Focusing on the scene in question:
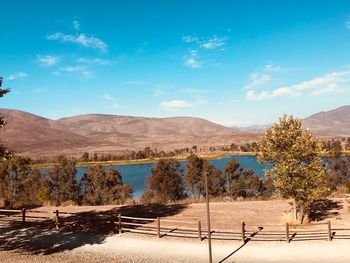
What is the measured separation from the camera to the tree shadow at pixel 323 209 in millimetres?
30925

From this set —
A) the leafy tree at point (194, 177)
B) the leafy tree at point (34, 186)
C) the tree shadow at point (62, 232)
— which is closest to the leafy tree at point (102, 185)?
the leafy tree at point (34, 186)

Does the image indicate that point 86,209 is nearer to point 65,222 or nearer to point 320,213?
point 65,222

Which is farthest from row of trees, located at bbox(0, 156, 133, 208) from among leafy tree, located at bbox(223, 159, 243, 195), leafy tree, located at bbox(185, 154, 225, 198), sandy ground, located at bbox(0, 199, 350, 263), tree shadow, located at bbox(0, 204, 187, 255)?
sandy ground, located at bbox(0, 199, 350, 263)

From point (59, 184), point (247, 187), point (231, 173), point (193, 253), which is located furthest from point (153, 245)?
point (231, 173)

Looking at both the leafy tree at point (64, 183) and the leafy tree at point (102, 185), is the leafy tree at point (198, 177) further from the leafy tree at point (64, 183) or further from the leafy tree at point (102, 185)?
the leafy tree at point (64, 183)

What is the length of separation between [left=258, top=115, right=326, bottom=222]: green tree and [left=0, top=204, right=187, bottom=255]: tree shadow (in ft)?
36.1

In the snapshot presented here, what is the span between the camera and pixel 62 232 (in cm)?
2825

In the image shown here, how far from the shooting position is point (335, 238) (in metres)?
23.3

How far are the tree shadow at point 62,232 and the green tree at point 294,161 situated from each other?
11013mm

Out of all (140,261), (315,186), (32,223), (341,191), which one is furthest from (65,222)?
(341,191)

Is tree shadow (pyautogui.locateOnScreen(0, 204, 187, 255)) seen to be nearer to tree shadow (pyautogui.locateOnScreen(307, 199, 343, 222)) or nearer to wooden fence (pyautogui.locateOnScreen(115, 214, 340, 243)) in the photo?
wooden fence (pyautogui.locateOnScreen(115, 214, 340, 243))

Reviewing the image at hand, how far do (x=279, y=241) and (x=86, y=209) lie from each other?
22105 mm

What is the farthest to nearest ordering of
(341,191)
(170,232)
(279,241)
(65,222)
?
(341,191) → (65,222) → (170,232) → (279,241)

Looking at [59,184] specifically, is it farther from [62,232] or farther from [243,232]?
[243,232]
